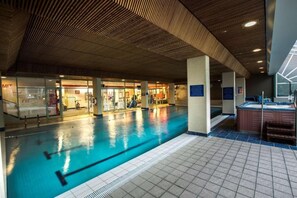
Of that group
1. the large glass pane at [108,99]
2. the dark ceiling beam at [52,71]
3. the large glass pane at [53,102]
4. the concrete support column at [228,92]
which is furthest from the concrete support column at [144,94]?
the large glass pane at [53,102]

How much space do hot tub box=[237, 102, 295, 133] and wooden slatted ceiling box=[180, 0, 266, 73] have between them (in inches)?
89.7

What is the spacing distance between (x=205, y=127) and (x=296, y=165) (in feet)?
Answer: 7.73

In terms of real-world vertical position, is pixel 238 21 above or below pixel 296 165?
above

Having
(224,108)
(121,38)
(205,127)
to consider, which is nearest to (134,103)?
(224,108)

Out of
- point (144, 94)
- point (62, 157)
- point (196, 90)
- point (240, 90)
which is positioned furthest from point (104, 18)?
point (240, 90)

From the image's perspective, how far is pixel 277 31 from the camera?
12.8ft

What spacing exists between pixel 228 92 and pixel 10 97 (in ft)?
42.5

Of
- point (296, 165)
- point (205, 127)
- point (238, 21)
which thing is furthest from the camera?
point (205, 127)

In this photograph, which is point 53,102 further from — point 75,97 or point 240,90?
point 240,90

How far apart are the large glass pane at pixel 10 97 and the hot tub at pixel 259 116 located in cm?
1136

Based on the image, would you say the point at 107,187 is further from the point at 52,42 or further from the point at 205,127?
the point at 52,42

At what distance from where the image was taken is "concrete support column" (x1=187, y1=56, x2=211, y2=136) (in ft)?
16.5

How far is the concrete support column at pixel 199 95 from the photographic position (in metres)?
5.02

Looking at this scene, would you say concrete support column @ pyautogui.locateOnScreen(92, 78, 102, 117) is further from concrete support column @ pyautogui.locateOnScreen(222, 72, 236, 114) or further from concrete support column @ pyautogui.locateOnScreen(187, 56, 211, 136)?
concrete support column @ pyautogui.locateOnScreen(222, 72, 236, 114)
